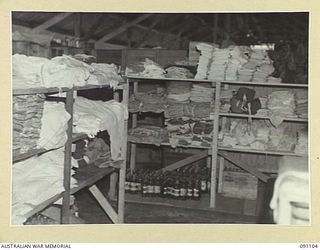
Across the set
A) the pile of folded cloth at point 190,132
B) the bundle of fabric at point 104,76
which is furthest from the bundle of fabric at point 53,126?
the pile of folded cloth at point 190,132

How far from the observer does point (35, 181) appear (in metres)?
1.09

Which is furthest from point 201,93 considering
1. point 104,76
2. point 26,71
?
point 26,71

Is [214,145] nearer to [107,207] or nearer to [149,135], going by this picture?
[149,135]

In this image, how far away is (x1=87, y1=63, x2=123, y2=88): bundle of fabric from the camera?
1.47 metres

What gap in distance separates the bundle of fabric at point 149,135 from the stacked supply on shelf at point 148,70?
288 millimetres

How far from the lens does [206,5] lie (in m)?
0.88

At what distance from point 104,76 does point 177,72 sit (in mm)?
717

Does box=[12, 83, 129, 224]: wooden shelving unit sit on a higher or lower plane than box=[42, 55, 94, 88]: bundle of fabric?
lower

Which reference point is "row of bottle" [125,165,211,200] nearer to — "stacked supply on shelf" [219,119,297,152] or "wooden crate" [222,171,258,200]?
"wooden crate" [222,171,258,200]

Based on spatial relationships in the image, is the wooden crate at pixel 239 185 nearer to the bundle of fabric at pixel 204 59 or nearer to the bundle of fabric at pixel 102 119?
the bundle of fabric at pixel 204 59

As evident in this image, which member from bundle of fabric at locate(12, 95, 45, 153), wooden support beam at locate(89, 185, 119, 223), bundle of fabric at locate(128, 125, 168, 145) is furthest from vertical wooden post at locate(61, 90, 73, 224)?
bundle of fabric at locate(128, 125, 168, 145)

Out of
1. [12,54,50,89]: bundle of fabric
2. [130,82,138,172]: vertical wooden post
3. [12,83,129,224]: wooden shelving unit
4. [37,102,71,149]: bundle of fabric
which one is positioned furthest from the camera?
[130,82,138,172]: vertical wooden post

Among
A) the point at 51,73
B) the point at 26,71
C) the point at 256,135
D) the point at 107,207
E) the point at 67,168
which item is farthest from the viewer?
the point at 256,135

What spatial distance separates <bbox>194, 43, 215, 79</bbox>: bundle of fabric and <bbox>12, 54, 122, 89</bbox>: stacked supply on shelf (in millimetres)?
718
